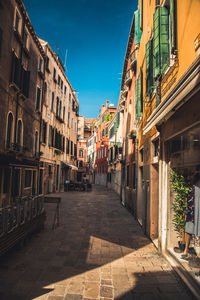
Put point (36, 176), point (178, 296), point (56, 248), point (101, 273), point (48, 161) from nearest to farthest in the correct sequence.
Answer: point (178, 296) < point (101, 273) < point (56, 248) < point (36, 176) < point (48, 161)

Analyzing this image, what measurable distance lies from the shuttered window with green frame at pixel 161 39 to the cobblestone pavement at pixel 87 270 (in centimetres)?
441

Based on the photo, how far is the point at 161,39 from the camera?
514 centimetres

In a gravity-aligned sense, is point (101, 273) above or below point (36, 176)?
below

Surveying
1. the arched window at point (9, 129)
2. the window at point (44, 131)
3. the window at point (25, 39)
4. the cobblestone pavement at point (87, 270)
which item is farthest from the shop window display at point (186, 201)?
the window at point (44, 131)

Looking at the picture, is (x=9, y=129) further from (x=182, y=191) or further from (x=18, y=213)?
(x=182, y=191)

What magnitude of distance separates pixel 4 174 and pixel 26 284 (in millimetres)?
6521

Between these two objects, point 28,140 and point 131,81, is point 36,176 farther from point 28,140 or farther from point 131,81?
point 131,81

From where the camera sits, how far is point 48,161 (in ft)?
59.6

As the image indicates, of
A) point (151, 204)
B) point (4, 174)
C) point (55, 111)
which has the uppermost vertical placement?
point (55, 111)

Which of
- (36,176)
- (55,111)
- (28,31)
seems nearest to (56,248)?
(36,176)

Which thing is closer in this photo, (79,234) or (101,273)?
(101,273)

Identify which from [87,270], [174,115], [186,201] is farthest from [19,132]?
[186,201]

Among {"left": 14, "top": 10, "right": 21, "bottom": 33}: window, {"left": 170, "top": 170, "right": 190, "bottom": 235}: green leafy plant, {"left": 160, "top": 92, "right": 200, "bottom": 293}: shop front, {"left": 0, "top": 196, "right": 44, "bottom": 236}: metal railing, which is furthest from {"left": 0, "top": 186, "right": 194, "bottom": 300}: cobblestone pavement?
{"left": 14, "top": 10, "right": 21, "bottom": 33}: window

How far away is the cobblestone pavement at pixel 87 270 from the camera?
352 cm
